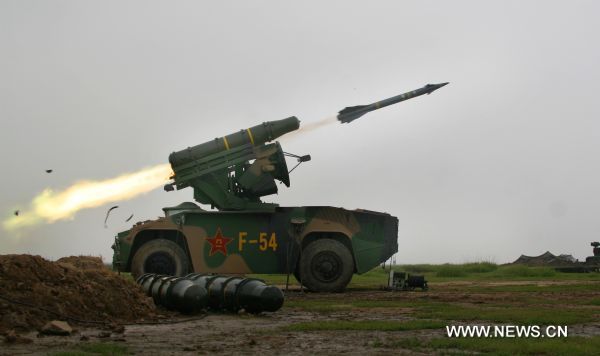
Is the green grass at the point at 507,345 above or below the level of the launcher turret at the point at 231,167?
below

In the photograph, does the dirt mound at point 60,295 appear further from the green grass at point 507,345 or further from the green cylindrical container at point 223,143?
the green cylindrical container at point 223,143

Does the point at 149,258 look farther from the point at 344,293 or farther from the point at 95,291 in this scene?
the point at 95,291

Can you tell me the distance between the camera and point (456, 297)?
18.5 meters

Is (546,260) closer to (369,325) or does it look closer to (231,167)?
(231,167)

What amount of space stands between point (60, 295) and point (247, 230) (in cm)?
941

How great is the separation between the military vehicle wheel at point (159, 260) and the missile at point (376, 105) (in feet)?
24.1

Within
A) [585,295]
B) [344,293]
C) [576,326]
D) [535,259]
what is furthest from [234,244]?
[535,259]

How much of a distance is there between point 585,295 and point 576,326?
7.26m

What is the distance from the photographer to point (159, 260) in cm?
2158

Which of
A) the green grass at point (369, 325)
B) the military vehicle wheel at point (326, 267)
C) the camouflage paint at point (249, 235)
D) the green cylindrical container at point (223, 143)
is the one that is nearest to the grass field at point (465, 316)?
the green grass at point (369, 325)

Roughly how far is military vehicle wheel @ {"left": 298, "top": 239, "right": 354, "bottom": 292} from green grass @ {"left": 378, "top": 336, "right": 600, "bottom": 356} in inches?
453

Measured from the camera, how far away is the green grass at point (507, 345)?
9.12 meters

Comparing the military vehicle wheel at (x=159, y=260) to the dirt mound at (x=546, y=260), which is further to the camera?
the dirt mound at (x=546, y=260)

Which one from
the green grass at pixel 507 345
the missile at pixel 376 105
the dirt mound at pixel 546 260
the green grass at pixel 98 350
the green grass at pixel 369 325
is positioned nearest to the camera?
the green grass at pixel 98 350
